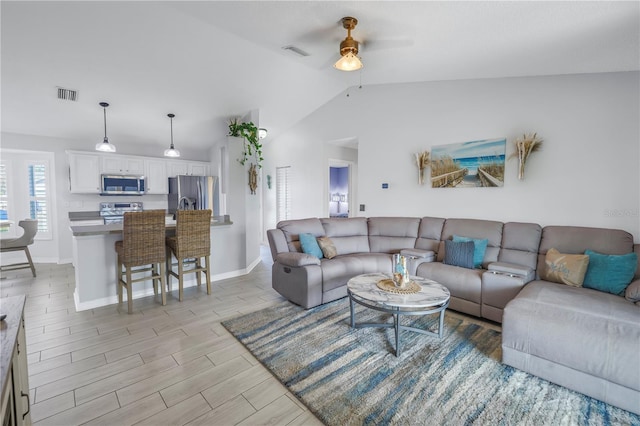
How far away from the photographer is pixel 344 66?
2.59 metres

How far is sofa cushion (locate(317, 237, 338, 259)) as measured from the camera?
3.86 m

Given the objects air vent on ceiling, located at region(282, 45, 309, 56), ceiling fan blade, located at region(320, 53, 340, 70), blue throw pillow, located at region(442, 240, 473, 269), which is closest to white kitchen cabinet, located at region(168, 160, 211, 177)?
ceiling fan blade, located at region(320, 53, 340, 70)

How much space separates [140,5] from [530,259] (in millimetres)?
4696

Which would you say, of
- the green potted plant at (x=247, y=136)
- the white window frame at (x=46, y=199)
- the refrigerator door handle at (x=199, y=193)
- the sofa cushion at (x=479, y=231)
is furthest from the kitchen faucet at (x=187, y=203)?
the sofa cushion at (x=479, y=231)

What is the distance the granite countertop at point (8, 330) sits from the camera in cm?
88

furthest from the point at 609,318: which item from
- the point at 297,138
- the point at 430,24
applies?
the point at 297,138

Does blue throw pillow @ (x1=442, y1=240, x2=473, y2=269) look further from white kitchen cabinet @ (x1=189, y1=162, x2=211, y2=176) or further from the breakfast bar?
white kitchen cabinet @ (x1=189, y1=162, x2=211, y2=176)

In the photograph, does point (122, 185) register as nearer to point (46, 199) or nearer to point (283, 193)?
point (46, 199)

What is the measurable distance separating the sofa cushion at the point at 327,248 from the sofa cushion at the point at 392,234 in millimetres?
788

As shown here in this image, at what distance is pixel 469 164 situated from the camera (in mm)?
4023

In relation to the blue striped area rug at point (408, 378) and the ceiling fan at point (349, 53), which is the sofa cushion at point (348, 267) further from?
the ceiling fan at point (349, 53)

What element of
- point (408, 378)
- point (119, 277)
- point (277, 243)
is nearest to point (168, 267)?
point (119, 277)

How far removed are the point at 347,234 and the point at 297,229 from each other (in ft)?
2.76

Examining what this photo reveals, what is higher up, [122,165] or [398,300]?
[122,165]
